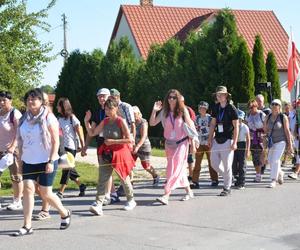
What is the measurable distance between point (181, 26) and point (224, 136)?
1353 inches

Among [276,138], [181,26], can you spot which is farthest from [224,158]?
[181,26]

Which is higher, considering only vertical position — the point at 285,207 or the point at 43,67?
the point at 43,67

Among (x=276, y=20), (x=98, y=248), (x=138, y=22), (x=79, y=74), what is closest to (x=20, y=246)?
(x=98, y=248)

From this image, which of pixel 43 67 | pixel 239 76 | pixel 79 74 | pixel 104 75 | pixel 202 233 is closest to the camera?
pixel 202 233

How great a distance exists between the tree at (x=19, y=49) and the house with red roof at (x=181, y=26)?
25.7 m

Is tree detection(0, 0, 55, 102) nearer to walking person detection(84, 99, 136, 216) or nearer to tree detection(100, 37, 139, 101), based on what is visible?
walking person detection(84, 99, 136, 216)

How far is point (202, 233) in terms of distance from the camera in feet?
25.5

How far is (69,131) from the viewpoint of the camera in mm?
10672

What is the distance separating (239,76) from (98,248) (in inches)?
729

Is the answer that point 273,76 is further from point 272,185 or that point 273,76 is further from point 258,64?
point 272,185

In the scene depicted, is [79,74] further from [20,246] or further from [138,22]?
[20,246]

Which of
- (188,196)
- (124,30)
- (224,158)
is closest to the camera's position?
(188,196)

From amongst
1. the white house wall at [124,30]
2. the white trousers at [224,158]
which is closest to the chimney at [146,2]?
the white house wall at [124,30]

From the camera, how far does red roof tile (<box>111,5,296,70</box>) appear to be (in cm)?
4266
